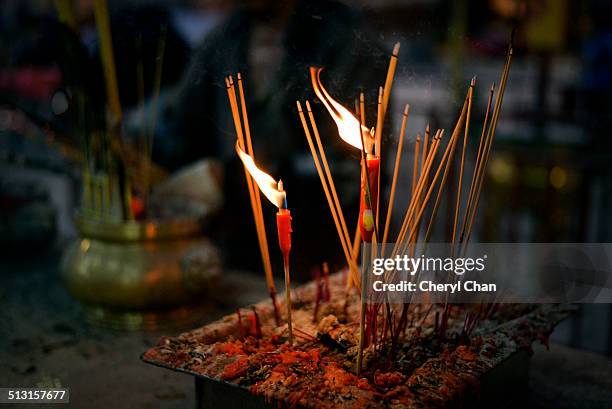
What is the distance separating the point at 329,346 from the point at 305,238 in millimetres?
1516

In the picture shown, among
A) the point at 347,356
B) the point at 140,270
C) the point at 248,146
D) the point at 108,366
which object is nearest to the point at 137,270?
the point at 140,270

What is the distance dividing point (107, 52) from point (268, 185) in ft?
3.42

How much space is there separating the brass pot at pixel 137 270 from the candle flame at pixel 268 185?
89cm

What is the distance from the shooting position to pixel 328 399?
116 cm

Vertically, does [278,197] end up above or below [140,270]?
above

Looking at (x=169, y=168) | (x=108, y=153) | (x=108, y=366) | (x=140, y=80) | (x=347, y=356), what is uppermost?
(x=140, y=80)

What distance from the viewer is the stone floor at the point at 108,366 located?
167 cm

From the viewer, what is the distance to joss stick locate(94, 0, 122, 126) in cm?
200

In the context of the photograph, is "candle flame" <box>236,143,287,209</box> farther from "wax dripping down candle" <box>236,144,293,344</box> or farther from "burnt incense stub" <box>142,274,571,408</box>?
"burnt incense stub" <box>142,274,571,408</box>

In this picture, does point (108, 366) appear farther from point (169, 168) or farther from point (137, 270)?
point (169, 168)

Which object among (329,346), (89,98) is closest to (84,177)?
(89,98)

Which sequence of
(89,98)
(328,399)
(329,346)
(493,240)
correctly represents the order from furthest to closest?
(493,240), (89,98), (329,346), (328,399)

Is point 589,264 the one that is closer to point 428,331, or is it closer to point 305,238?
point 305,238

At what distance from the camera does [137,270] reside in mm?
2072
